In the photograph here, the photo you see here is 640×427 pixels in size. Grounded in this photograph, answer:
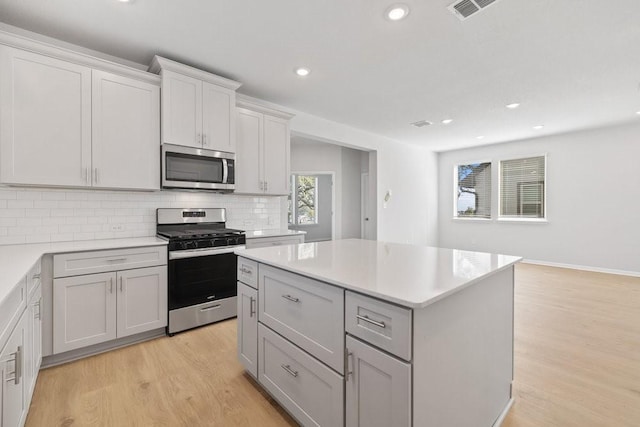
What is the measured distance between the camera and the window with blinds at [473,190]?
22.2ft

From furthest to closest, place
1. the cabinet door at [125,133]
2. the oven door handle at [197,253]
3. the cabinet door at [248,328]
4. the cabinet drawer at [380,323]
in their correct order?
the oven door handle at [197,253], the cabinet door at [125,133], the cabinet door at [248,328], the cabinet drawer at [380,323]

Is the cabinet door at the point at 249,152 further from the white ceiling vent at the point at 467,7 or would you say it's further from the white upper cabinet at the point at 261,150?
the white ceiling vent at the point at 467,7

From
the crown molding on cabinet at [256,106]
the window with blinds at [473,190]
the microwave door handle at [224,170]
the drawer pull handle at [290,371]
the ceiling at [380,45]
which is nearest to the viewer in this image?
the drawer pull handle at [290,371]

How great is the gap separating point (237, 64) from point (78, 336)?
2.74m

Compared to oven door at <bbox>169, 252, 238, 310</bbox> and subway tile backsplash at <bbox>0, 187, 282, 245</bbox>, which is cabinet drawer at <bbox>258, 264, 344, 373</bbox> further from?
subway tile backsplash at <bbox>0, 187, 282, 245</bbox>

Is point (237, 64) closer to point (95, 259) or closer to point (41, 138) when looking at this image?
point (41, 138)

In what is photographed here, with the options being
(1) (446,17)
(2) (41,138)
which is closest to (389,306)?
(1) (446,17)

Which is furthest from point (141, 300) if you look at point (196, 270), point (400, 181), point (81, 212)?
point (400, 181)

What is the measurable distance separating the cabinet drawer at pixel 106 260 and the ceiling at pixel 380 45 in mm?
1806

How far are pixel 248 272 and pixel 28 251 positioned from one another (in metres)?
1.62

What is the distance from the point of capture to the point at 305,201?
8.09 meters

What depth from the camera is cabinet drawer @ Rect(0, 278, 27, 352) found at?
110 cm

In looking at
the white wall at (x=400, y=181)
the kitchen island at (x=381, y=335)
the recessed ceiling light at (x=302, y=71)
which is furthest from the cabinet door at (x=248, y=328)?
the white wall at (x=400, y=181)

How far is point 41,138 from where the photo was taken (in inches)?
87.7
